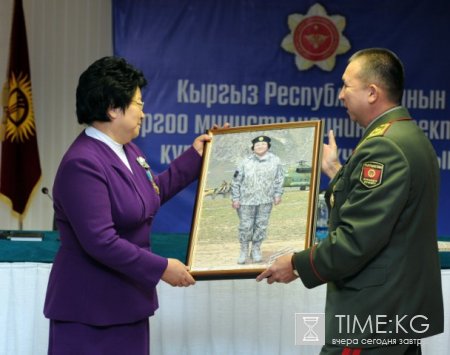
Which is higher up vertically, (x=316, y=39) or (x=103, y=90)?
(x=316, y=39)

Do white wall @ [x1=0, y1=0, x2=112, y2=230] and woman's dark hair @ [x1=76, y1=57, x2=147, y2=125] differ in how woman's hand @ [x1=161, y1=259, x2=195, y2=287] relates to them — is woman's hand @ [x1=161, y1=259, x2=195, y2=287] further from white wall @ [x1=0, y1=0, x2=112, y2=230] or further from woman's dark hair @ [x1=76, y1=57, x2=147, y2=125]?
white wall @ [x1=0, y1=0, x2=112, y2=230]

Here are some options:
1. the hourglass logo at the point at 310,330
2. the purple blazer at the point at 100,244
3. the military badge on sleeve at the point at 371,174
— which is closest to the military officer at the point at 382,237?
the military badge on sleeve at the point at 371,174

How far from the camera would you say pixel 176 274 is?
7.93ft

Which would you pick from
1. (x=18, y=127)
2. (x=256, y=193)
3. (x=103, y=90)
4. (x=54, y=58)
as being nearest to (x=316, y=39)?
(x=54, y=58)

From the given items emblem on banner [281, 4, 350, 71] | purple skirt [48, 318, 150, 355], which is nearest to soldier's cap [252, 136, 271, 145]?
purple skirt [48, 318, 150, 355]

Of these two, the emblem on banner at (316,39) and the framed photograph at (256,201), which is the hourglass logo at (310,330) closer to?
the framed photograph at (256,201)

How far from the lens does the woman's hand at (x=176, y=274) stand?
2400mm

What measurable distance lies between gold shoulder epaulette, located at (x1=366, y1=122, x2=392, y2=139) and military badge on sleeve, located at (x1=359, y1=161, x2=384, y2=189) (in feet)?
0.33

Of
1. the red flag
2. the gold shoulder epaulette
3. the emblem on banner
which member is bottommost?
the gold shoulder epaulette

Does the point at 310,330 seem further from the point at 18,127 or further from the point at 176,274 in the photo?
the point at 18,127

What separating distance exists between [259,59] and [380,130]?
3166 millimetres

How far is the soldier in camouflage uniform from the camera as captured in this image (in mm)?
2582

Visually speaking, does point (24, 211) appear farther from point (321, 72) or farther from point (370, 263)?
point (370, 263)

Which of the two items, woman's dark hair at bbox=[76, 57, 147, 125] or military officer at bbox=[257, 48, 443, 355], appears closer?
military officer at bbox=[257, 48, 443, 355]
